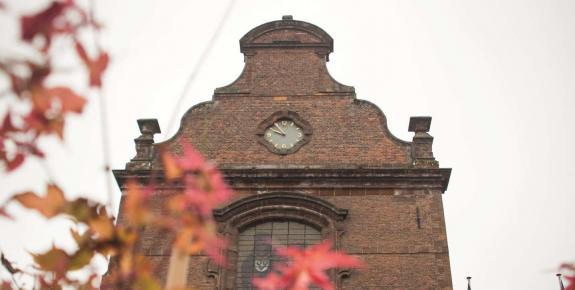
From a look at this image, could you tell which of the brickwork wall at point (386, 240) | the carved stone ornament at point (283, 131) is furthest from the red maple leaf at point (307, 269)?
the carved stone ornament at point (283, 131)

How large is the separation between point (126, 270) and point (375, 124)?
11665 millimetres

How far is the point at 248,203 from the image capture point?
12375 millimetres

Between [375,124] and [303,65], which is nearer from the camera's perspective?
[375,124]

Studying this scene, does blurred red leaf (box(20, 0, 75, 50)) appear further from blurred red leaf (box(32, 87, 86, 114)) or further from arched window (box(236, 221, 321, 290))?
arched window (box(236, 221, 321, 290))

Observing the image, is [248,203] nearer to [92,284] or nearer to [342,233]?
[342,233]

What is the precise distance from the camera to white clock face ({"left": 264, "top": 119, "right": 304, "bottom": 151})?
1338cm

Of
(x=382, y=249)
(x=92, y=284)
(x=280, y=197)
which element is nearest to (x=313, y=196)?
(x=280, y=197)

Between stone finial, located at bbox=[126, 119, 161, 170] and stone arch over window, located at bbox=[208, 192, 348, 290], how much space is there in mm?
1984

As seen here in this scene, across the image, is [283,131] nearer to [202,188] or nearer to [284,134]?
[284,134]

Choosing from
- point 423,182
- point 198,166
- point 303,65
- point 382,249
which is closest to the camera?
point 198,166

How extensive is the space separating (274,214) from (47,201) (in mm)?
9965

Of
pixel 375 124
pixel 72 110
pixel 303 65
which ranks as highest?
pixel 303 65

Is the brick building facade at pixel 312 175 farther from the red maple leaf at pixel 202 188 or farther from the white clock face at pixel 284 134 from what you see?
the red maple leaf at pixel 202 188

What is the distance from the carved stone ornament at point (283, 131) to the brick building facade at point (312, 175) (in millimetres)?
22
